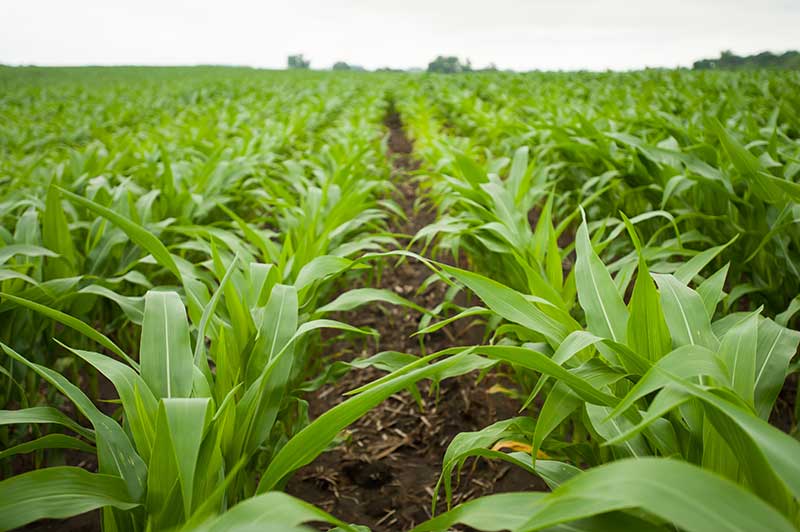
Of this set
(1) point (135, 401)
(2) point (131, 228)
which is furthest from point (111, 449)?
(2) point (131, 228)

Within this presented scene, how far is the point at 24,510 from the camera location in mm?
683

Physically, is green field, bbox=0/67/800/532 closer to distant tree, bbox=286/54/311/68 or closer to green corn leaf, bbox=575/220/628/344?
green corn leaf, bbox=575/220/628/344

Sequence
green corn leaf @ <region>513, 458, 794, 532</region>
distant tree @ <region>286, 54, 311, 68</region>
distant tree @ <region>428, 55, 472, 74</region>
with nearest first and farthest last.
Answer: green corn leaf @ <region>513, 458, 794, 532</region>, distant tree @ <region>428, 55, 472, 74</region>, distant tree @ <region>286, 54, 311, 68</region>

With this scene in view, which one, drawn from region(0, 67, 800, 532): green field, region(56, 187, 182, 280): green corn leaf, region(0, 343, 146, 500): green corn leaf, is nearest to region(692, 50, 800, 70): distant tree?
region(0, 67, 800, 532): green field

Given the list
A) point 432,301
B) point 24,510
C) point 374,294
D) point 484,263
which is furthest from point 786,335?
point 432,301

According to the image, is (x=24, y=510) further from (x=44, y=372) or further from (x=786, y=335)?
(x=786, y=335)

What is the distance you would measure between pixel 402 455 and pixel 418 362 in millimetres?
Answer: 1103

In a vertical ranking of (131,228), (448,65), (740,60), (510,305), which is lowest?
(510,305)

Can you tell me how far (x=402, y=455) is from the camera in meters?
1.78

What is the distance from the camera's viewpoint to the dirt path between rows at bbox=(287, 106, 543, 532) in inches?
60.7

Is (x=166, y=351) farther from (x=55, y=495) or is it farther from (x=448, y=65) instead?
(x=448, y=65)

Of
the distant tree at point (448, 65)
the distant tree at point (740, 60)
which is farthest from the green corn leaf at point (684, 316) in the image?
the distant tree at point (448, 65)

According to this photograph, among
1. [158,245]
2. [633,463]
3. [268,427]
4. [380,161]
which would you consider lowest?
[268,427]

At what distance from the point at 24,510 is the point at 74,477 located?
76mm
